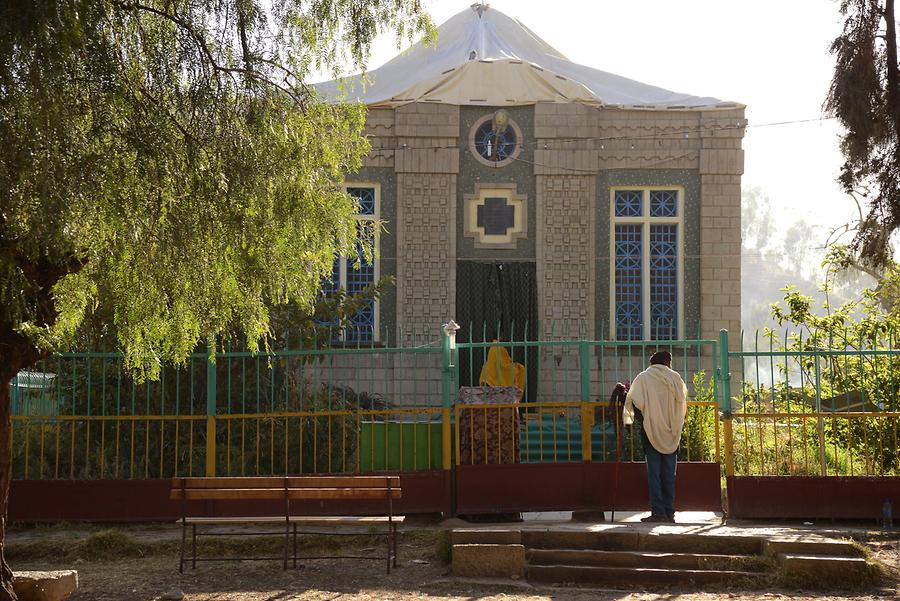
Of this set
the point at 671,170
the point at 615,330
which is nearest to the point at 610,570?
the point at 615,330

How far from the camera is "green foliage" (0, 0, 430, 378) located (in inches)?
225

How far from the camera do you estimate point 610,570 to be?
7.80 m

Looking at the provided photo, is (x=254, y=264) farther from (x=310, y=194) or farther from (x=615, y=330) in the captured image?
(x=615, y=330)

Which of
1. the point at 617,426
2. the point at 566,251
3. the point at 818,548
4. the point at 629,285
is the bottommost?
the point at 818,548

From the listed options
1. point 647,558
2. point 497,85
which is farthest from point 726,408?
point 497,85

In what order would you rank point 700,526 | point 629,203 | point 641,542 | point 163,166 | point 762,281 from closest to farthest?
1. point 163,166
2. point 641,542
3. point 700,526
4. point 629,203
5. point 762,281

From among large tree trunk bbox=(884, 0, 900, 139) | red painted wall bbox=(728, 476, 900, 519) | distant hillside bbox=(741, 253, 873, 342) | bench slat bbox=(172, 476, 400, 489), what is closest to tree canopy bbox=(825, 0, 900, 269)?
large tree trunk bbox=(884, 0, 900, 139)

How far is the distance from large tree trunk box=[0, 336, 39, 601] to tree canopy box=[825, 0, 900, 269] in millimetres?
7591

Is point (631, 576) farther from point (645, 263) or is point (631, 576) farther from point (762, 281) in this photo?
point (762, 281)

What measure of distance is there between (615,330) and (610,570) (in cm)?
953

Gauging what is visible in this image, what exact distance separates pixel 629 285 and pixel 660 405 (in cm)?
800

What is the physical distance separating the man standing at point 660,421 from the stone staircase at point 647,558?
0.94 metres

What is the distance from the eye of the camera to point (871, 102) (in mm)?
10008

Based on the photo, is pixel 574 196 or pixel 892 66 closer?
pixel 892 66
